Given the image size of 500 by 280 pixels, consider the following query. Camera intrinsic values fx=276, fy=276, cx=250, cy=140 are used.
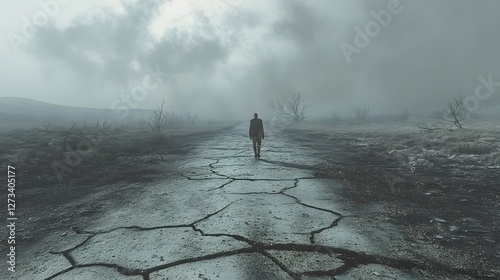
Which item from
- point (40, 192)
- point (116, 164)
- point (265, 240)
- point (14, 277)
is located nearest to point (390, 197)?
point (265, 240)

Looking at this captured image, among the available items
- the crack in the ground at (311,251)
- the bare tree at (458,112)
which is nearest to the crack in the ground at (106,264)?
the crack in the ground at (311,251)

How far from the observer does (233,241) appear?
9.84 ft

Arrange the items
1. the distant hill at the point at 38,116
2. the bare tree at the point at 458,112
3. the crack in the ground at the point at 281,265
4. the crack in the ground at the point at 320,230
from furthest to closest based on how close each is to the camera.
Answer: the distant hill at the point at 38,116 < the bare tree at the point at 458,112 < the crack in the ground at the point at 320,230 < the crack in the ground at the point at 281,265

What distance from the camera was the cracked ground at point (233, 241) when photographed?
2.43 metres

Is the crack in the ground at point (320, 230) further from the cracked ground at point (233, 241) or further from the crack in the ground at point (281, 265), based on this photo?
the crack in the ground at point (281, 265)

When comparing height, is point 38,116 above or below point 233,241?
above

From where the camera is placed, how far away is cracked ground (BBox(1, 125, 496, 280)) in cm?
243

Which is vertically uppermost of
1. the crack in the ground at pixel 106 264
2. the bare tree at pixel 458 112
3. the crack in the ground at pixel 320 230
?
the bare tree at pixel 458 112

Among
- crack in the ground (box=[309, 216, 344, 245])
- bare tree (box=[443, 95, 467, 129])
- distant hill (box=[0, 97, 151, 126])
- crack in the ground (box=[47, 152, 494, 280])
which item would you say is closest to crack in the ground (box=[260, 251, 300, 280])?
crack in the ground (box=[47, 152, 494, 280])

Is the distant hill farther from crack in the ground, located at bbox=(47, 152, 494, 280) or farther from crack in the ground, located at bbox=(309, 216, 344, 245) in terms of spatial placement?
crack in the ground, located at bbox=(309, 216, 344, 245)

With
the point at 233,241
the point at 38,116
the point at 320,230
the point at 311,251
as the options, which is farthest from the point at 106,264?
the point at 38,116

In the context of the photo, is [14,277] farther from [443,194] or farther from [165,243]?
[443,194]

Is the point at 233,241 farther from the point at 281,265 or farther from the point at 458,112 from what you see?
the point at 458,112

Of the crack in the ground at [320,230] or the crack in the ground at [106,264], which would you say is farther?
the crack in the ground at [320,230]
